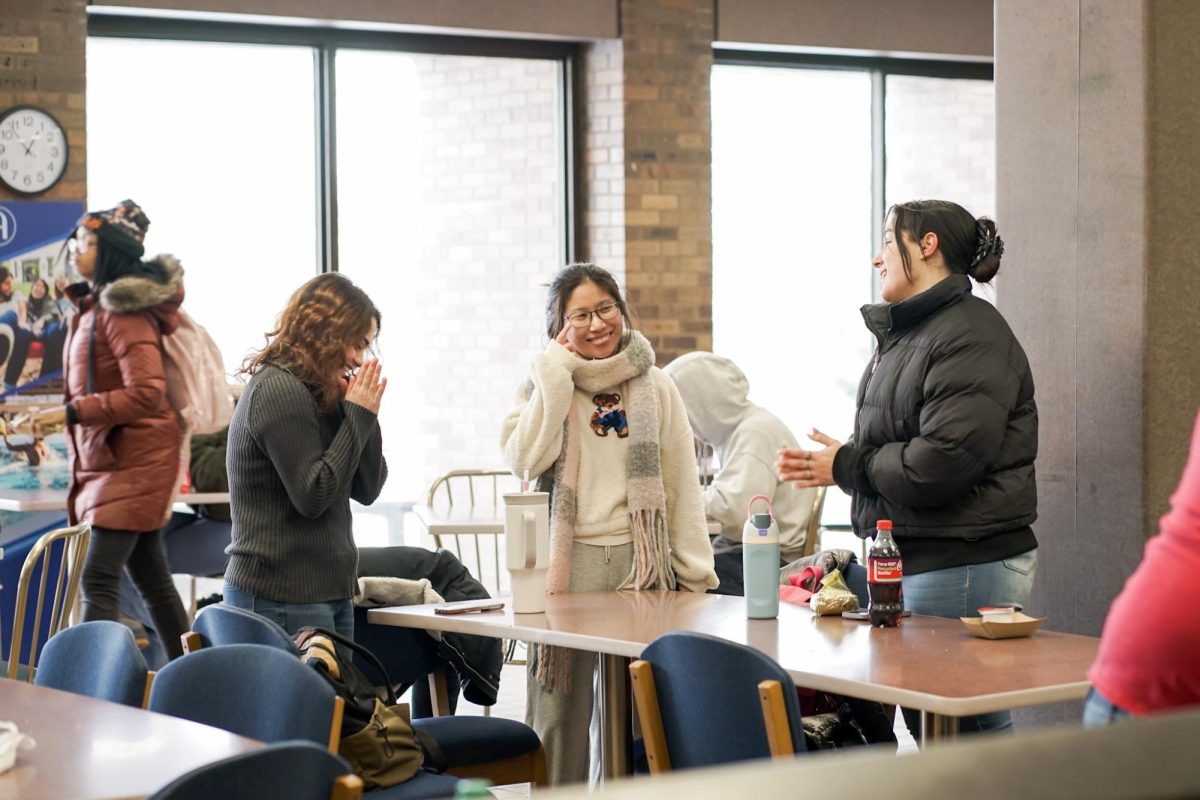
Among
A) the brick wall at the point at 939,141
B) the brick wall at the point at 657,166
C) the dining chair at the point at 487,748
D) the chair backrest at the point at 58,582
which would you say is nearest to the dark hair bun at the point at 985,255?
the dining chair at the point at 487,748

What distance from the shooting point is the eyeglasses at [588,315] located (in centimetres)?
372

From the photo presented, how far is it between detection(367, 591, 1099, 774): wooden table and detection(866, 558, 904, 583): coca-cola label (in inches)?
3.9

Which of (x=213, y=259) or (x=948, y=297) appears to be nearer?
(x=948, y=297)

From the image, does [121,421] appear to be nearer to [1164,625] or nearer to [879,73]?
[1164,625]

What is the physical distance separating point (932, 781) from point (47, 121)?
6.68 m

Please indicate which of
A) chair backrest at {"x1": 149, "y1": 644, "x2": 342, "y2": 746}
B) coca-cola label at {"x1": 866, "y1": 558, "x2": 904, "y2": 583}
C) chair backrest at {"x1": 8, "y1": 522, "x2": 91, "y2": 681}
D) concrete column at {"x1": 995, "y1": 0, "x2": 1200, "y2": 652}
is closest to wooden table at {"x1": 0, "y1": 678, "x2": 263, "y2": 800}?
chair backrest at {"x1": 149, "y1": 644, "x2": 342, "y2": 746}

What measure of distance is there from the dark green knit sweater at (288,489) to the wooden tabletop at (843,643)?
307 millimetres

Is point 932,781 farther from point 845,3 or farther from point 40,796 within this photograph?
point 845,3

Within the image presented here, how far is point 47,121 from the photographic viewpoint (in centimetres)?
648

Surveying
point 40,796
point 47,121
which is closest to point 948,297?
point 40,796

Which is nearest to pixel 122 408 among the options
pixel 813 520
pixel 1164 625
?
pixel 813 520

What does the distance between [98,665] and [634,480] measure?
1359 mm

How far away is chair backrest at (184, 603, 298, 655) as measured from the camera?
2.77m

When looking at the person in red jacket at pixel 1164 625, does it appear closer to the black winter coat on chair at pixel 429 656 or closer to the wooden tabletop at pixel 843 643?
the wooden tabletop at pixel 843 643
